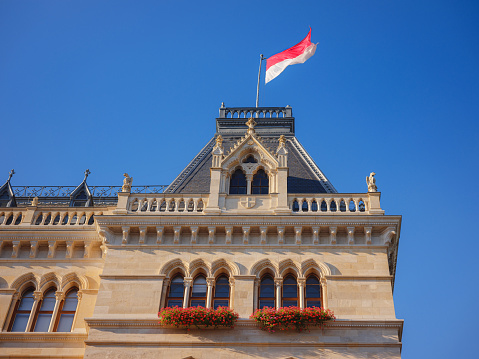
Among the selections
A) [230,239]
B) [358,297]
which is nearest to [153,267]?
[230,239]

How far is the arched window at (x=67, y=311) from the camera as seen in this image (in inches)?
960

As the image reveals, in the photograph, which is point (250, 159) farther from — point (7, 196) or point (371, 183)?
point (7, 196)

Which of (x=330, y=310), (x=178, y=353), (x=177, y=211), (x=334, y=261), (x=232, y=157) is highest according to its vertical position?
(x=232, y=157)

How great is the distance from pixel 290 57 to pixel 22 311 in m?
16.2

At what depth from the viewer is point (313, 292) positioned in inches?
942

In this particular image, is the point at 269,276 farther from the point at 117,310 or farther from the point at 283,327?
the point at 117,310

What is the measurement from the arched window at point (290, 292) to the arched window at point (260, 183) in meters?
3.83

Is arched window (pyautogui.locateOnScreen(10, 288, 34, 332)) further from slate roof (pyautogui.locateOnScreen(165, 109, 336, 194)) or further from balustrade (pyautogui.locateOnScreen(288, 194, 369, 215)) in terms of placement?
balustrade (pyautogui.locateOnScreen(288, 194, 369, 215))

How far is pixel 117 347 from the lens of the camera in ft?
73.5

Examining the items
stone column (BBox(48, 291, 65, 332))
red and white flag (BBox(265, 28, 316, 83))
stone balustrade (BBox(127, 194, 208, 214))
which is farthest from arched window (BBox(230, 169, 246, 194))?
red and white flag (BBox(265, 28, 316, 83))

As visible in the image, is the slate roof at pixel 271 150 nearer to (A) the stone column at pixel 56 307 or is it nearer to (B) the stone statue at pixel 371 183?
(B) the stone statue at pixel 371 183

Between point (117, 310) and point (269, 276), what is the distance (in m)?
5.07

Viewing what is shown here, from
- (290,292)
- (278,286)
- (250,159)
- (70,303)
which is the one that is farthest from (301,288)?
(70,303)

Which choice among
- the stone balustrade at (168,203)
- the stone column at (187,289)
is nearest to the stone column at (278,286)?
the stone column at (187,289)
